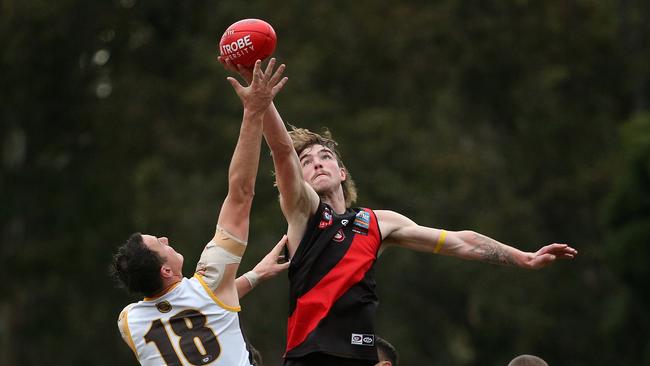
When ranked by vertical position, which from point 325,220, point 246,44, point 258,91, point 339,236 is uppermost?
point 246,44

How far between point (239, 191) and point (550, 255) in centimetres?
205

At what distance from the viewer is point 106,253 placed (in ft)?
108

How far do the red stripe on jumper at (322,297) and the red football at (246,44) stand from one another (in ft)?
4.53

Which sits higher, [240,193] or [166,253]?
[240,193]

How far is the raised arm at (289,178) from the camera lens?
737 centimetres

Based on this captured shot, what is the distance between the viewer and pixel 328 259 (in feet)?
24.7

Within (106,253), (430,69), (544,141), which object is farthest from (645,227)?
(106,253)

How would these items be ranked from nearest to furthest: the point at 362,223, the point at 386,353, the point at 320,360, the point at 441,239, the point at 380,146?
1. the point at 320,360
2. the point at 362,223
3. the point at 441,239
4. the point at 386,353
5. the point at 380,146

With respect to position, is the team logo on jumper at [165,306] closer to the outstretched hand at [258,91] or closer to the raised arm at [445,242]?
the outstretched hand at [258,91]

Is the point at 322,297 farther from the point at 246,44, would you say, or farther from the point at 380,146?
the point at 380,146

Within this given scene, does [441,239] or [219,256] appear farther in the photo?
[441,239]

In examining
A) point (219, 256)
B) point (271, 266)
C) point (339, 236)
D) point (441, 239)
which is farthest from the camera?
point (271, 266)

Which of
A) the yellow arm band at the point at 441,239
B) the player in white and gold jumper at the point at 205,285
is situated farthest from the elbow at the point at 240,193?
the yellow arm band at the point at 441,239

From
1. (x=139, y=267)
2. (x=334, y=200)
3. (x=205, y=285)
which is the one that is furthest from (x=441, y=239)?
(x=139, y=267)
